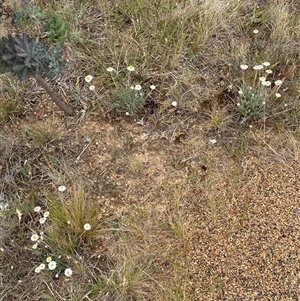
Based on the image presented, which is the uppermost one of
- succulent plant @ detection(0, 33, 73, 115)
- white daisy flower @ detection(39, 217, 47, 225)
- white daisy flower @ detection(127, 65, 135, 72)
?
succulent plant @ detection(0, 33, 73, 115)

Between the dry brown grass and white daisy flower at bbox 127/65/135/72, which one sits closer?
the dry brown grass

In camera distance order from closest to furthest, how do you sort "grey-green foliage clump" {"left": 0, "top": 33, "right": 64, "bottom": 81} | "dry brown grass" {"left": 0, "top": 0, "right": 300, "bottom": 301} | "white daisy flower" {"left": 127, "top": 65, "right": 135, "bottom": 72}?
"grey-green foliage clump" {"left": 0, "top": 33, "right": 64, "bottom": 81} < "dry brown grass" {"left": 0, "top": 0, "right": 300, "bottom": 301} < "white daisy flower" {"left": 127, "top": 65, "right": 135, "bottom": 72}

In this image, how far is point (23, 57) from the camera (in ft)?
6.65

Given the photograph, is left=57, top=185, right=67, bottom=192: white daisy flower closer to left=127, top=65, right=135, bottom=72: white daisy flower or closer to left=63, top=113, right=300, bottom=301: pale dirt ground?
left=63, top=113, right=300, bottom=301: pale dirt ground

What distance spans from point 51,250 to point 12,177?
0.45m

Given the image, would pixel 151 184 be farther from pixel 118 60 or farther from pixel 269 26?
pixel 269 26

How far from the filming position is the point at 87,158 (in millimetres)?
2449

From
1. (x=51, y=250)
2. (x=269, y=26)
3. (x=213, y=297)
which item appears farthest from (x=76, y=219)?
(x=269, y=26)

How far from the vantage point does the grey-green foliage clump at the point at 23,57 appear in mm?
2002

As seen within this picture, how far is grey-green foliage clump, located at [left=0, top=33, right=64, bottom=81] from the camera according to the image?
6.57 feet

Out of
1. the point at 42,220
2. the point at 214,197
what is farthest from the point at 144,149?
the point at 42,220

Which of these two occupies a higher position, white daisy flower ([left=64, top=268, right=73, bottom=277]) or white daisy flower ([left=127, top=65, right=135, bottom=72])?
white daisy flower ([left=127, top=65, right=135, bottom=72])

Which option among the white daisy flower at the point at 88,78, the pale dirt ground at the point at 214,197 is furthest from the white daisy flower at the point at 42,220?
the white daisy flower at the point at 88,78

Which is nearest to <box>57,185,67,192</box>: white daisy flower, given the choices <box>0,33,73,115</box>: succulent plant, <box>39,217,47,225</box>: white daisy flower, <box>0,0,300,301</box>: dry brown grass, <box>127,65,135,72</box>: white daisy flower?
<box>0,0,300,301</box>: dry brown grass
